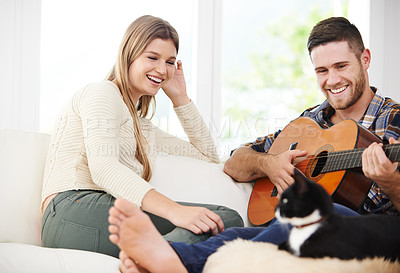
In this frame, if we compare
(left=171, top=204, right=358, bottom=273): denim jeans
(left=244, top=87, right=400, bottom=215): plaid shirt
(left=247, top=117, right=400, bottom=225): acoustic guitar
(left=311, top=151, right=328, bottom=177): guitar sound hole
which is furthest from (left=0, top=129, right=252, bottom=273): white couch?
(left=244, top=87, right=400, bottom=215): plaid shirt

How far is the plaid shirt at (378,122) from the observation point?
1.43m

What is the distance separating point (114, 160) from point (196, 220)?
33 cm

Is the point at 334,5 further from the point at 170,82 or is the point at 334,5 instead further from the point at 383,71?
the point at 170,82

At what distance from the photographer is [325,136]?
152cm

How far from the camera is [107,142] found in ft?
4.16

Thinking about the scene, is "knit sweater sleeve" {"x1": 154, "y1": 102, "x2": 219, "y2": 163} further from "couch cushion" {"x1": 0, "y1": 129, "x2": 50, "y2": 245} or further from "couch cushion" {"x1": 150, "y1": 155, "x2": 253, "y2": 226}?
"couch cushion" {"x1": 0, "y1": 129, "x2": 50, "y2": 245}

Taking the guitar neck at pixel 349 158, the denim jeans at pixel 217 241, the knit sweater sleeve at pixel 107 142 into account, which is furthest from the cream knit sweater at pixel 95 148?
the guitar neck at pixel 349 158

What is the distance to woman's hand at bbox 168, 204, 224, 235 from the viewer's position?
1076 mm

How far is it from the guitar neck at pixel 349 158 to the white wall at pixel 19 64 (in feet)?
5.15

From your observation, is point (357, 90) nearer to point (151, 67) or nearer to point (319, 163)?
point (319, 163)

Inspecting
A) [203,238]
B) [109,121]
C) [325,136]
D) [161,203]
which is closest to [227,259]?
[203,238]

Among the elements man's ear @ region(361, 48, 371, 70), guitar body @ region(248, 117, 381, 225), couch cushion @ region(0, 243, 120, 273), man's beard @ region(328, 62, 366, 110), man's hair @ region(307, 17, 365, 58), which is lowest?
couch cushion @ region(0, 243, 120, 273)

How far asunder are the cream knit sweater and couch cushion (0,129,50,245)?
8 cm

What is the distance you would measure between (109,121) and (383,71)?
2452 millimetres
